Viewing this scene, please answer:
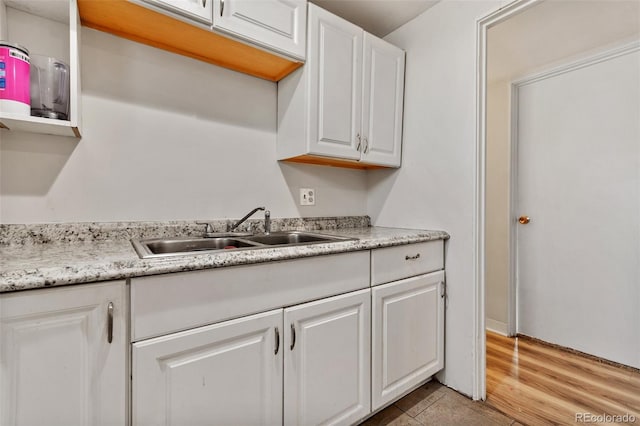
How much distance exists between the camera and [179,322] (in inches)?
34.1

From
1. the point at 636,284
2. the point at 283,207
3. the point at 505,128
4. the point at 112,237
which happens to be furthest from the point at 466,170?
the point at 112,237

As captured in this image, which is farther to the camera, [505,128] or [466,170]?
[505,128]

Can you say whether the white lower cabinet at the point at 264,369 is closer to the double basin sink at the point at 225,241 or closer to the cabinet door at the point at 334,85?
the double basin sink at the point at 225,241

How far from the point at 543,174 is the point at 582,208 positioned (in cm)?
35

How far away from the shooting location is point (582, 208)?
2.15 meters

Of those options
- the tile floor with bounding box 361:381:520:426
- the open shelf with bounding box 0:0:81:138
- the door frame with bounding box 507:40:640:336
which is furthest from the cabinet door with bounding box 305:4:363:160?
the door frame with bounding box 507:40:640:336

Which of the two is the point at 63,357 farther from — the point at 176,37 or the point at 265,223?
the point at 176,37

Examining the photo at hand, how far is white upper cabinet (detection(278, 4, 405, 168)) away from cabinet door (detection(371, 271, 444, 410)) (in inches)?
30.1

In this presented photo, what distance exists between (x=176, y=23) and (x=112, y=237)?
0.91 m

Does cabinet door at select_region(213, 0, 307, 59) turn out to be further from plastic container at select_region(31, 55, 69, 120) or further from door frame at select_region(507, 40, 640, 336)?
door frame at select_region(507, 40, 640, 336)

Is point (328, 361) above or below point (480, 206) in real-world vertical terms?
below

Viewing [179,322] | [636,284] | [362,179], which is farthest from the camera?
[362,179]

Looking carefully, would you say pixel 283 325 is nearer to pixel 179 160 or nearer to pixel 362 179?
pixel 179 160

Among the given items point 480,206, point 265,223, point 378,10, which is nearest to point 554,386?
point 480,206
